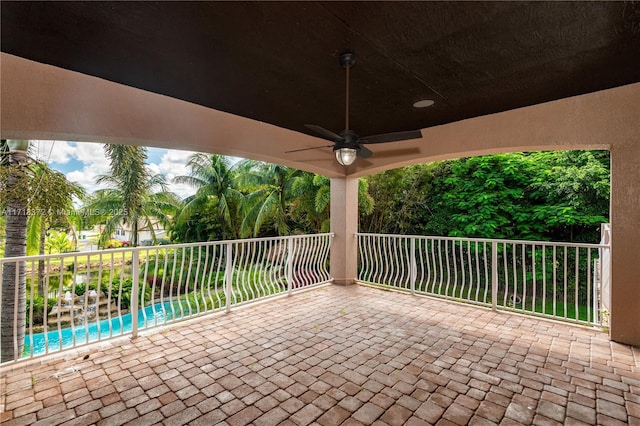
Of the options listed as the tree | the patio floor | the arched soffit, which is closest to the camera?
the patio floor

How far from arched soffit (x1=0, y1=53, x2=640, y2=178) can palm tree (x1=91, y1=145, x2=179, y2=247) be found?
219 inches

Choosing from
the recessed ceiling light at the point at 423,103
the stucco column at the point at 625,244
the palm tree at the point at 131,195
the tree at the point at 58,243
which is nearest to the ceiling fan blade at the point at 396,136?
the recessed ceiling light at the point at 423,103

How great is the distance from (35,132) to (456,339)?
4.98 meters

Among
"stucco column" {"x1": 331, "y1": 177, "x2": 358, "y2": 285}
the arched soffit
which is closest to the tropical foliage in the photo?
"stucco column" {"x1": 331, "y1": 177, "x2": 358, "y2": 285}

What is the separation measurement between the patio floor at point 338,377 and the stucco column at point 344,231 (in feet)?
6.88

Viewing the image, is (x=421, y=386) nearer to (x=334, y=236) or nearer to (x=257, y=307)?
(x=257, y=307)

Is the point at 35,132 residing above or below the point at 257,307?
above

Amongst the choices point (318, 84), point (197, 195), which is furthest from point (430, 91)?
point (197, 195)

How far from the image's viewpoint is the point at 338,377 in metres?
2.59

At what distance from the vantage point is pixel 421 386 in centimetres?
246

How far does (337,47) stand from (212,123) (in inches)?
87.9

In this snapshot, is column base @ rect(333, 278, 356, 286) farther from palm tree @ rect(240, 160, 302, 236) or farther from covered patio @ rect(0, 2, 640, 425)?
palm tree @ rect(240, 160, 302, 236)

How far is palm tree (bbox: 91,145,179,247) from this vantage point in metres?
8.06

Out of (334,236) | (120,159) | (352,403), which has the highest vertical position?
(120,159)
